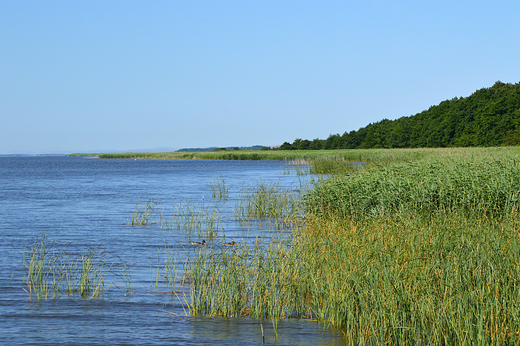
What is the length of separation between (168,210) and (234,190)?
30.6ft

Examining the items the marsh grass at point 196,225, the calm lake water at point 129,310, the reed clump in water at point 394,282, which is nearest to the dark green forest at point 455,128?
the marsh grass at point 196,225

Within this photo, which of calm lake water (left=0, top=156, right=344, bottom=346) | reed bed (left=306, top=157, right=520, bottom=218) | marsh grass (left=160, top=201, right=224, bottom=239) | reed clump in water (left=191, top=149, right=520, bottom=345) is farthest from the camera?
marsh grass (left=160, top=201, right=224, bottom=239)

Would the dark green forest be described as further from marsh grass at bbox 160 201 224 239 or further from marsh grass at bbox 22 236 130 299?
marsh grass at bbox 22 236 130 299

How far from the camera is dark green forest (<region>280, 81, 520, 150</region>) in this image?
3019 inches

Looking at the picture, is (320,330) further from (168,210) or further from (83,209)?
(83,209)

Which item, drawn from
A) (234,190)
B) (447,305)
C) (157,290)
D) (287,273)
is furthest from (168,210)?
(447,305)

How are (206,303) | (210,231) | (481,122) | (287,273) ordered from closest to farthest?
(206,303) < (287,273) < (210,231) < (481,122)

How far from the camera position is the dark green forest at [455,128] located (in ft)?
252

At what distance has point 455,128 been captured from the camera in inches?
3666

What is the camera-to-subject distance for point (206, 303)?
7.85 m

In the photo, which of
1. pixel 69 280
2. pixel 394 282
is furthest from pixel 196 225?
pixel 394 282

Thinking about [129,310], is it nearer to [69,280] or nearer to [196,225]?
[69,280]

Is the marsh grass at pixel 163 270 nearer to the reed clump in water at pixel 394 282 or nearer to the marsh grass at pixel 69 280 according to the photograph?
the marsh grass at pixel 69 280

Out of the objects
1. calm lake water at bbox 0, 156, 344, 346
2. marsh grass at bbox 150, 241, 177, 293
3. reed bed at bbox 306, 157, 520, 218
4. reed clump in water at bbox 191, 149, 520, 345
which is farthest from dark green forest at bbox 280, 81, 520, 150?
reed clump in water at bbox 191, 149, 520, 345
